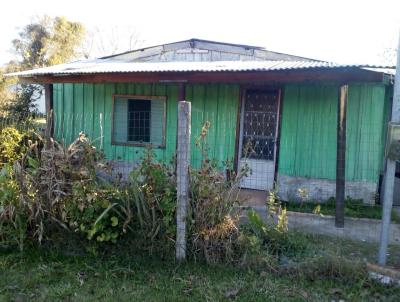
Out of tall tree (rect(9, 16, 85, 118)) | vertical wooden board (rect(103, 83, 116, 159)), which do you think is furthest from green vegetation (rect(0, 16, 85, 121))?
vertical wooden board (rect(103, 83, 116, 159))

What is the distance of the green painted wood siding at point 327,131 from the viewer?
738cm

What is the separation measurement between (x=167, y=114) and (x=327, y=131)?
338cm

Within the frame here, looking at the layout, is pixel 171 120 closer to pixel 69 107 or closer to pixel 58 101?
pixel 69 107

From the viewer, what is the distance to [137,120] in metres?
9.38

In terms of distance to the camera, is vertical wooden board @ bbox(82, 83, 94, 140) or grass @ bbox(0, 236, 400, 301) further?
vertical wooden board @ bbox(82, 83, 94, 140)

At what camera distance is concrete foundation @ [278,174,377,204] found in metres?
7.50

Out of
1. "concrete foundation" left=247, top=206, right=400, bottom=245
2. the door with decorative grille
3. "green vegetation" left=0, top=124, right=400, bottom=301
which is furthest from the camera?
the door with decorative grille

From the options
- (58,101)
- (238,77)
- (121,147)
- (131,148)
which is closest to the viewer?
(238,77)

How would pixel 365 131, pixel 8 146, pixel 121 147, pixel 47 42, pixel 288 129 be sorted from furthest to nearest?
pixel 47 42 < pixel 121 147 < pixel 288 129 < pixel 365 131 < pixel 8 146

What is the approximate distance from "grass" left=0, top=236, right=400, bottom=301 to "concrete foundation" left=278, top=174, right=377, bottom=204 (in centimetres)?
362

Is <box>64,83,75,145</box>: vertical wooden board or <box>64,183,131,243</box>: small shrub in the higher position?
<box>64,83,75,145</box>: vertical wooden board

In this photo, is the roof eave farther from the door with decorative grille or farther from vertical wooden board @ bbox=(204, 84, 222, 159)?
vertical wooden board @ bbox=(204, 84, 222, 159)

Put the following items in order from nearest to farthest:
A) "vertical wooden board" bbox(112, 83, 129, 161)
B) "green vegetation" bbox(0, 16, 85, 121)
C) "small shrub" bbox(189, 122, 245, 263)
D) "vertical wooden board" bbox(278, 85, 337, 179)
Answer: "small shrub" bbox(189, 122, 245, 263), "vertical wooden board" bbox(278, 85, 337, 179), "vertical wooden board" bbox(112, 83, 129, 161), "green vegetation" bbox(0, 16, 85, 121)

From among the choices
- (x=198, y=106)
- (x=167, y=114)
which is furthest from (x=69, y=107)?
(x=198, y=106)
